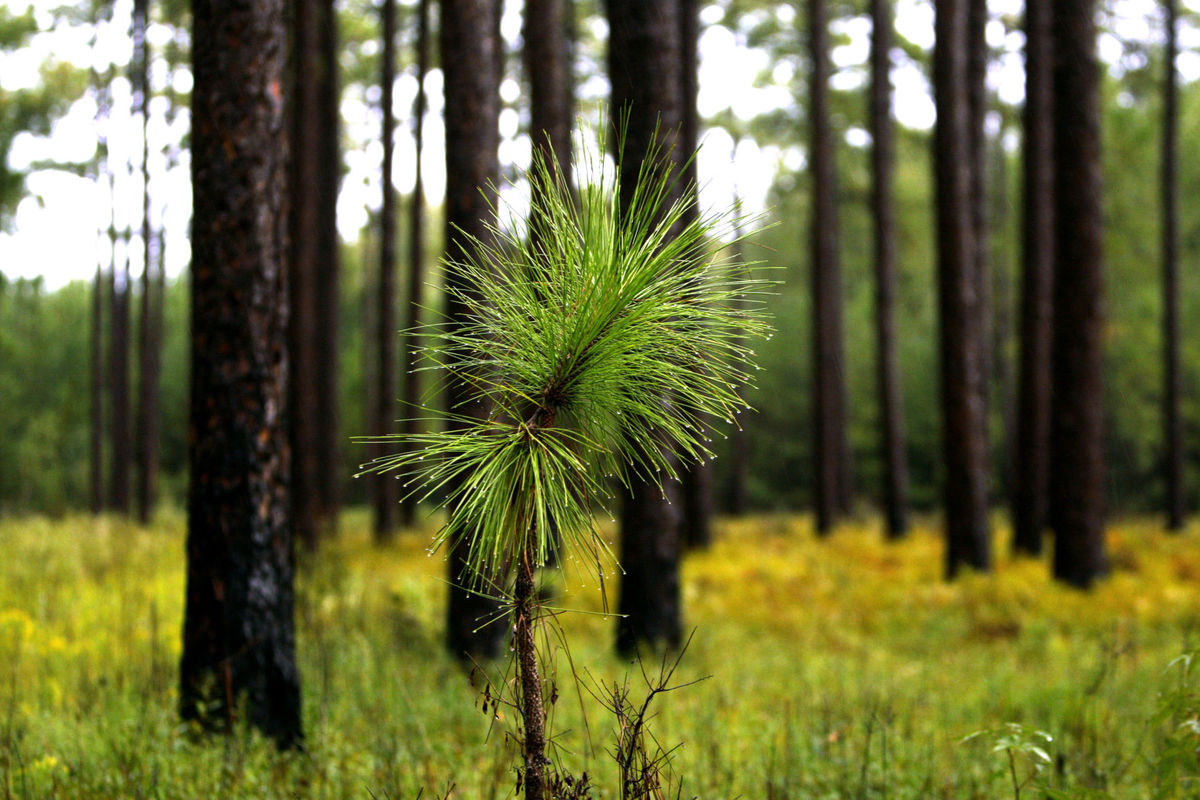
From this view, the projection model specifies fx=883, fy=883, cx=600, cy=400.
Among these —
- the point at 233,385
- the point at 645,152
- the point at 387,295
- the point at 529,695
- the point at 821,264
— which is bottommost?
the point at 529,695

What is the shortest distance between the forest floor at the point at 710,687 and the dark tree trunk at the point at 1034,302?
3.75ft

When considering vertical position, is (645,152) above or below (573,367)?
above

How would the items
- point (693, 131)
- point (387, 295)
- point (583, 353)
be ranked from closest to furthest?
1. point (583, 353)
2. point (693, 131)
3. point (387, 295)

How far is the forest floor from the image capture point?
3383 millimetres

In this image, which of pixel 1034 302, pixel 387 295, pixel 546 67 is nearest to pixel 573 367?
pixel 546 67

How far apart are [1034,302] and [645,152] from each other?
7697mm

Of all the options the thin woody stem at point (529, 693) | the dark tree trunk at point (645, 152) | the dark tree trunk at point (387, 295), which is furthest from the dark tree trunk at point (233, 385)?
the dark tree trunk at point (387, 295)

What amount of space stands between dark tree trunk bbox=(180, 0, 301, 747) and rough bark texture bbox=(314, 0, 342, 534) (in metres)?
9.91

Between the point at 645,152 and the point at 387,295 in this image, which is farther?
the point at 387,295

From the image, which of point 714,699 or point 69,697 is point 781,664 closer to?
point 714,699

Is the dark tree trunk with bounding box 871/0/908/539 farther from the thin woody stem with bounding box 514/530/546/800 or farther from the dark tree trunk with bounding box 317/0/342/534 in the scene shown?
the thin woody stem with bounding box 514/530/546/800

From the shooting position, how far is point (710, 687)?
18.9ft

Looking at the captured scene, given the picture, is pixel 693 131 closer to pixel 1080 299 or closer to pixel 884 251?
pixel 884 251

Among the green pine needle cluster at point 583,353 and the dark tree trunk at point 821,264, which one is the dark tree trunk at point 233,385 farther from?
the dark tree trunk at point 821,264
